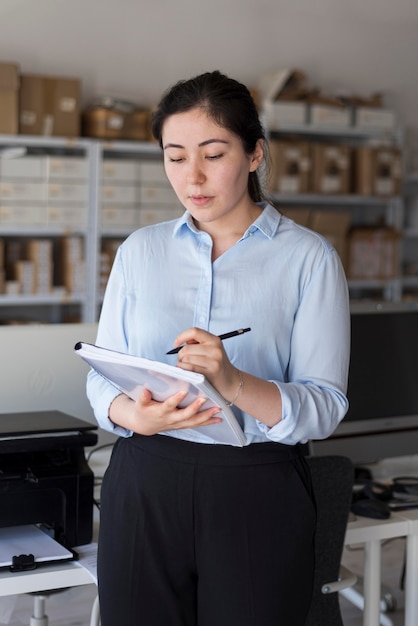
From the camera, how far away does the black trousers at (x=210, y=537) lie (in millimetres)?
1269

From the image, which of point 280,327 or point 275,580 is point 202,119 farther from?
point 275,580

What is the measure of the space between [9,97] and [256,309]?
11.3 ft

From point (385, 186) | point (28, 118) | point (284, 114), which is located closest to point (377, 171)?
point (385, 186)

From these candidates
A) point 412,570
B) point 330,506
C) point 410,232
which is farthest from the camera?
point 410,232

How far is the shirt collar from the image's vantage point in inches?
54.1

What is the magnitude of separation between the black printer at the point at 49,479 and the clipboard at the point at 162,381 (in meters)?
0.46

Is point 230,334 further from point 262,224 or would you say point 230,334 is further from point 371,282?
point 371,282

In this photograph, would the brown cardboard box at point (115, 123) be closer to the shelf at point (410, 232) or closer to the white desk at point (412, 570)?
the shelf at point (410, 232)

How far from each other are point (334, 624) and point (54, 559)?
0.75 metres

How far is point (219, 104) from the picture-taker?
4.38 ft

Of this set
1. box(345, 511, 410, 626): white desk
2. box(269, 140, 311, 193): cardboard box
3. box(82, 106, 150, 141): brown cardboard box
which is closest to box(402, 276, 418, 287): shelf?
box(269, 140, 311, 193): cardboard box

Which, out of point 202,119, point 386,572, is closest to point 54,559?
point 202,119

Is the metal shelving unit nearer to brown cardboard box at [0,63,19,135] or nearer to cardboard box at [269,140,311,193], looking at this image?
cardboard box at [269,140,311,193]

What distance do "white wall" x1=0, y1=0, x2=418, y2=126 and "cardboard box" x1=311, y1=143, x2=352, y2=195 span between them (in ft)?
2.03
